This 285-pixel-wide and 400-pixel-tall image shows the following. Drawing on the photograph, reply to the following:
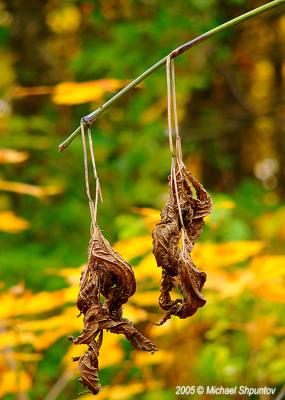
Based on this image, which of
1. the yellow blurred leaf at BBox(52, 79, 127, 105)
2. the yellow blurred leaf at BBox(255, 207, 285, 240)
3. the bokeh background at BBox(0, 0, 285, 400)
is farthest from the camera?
the yellow blurred leaf at BBox(255, 207, 285, 240)

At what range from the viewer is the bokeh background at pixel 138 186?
2.89 metres

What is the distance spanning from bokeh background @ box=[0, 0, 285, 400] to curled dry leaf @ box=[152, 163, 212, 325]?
4.70 feet

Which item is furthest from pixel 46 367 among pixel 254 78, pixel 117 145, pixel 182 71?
pixel 254 78

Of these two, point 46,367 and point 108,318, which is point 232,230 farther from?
point 108,318

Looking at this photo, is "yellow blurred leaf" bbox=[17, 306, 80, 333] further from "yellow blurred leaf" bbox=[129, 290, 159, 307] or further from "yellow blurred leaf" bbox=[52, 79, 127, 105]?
"yellow blurred leaf" bbox=[52, 79, 127, 105]

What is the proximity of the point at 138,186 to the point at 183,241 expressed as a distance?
344 cm

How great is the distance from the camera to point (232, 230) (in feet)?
10.4

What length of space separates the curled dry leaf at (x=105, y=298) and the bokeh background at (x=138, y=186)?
1405mm

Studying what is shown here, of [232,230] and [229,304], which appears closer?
[229,304]

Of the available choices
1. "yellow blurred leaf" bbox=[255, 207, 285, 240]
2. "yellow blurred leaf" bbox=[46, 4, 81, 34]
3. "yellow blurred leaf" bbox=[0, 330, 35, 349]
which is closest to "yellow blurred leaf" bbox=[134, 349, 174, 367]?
"yellow blurred leaf" bbox=[0, 330, 35, 349]

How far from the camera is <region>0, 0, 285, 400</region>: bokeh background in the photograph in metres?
2.89

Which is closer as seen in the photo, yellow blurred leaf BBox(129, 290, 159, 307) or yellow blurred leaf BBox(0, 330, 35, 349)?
yellow blurred leaf BBox(0, 330, 35, 349)

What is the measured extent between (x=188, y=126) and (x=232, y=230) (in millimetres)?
2402

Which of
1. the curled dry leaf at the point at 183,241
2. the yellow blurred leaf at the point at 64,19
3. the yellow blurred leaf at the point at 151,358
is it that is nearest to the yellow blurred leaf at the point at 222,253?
the yellow blurred leaf at the point at 151,358
